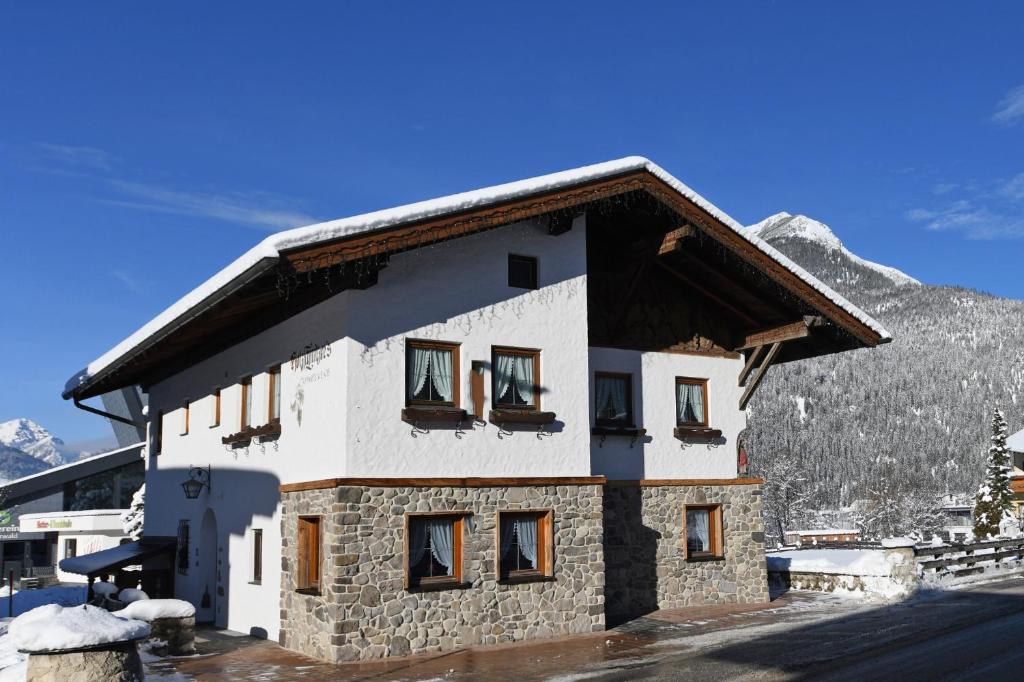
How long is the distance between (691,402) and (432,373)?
6.79m

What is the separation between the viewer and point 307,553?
15.1 meters

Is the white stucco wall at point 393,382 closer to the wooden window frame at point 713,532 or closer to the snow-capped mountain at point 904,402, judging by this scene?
the wooden window frame at point 713,532

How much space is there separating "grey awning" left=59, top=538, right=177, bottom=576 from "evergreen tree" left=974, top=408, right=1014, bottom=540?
1524 inches

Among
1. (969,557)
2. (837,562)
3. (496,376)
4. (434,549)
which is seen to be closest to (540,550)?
(434,549)

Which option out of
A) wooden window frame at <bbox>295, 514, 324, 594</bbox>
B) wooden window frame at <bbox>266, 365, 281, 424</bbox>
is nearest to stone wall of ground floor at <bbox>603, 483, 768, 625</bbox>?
wooden window frame at <bbox>295, 514, 324, 594</bbox>

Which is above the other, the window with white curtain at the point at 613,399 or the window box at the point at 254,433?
the window with white curtain at the point at 613,399

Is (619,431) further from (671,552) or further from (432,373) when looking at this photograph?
(432,373)

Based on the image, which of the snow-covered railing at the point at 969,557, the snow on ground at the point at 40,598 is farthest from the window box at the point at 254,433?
the snow-covered railing at the point at 969,557

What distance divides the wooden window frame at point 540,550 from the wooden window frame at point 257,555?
15.3 feet

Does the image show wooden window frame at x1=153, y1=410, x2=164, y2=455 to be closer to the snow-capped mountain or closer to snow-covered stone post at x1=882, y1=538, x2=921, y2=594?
snow-covered stone post at x1=882, y1=538, x2=921, y2=594

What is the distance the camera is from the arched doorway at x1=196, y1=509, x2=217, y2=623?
19.7m

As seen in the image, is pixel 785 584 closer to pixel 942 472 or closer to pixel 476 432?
pixel 476 432

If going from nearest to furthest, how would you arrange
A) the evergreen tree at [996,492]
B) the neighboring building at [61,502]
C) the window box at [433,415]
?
1. the window box at [433,415]
2. the neighboring building at [61,502]
3. the evergreen tree at [996,492]

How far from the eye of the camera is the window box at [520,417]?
15609mm
